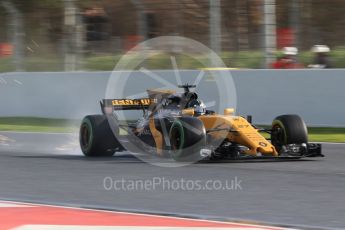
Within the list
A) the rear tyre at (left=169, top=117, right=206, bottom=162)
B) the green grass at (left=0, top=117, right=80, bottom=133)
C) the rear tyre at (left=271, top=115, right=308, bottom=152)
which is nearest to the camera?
the rear tyre at (left=169, top=117, right=206, bottom=162)

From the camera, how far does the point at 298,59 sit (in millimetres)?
18188

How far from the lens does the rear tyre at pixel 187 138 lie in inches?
419

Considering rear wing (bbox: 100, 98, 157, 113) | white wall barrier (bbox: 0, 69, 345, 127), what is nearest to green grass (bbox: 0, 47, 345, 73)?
white wall barrier (bbox: 0, 69, 345, 127)

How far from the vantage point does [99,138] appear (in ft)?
40.0

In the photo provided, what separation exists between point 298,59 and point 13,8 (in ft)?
25.2

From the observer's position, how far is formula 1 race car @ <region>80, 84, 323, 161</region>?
430 inches

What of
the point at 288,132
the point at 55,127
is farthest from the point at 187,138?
the point at 55,127

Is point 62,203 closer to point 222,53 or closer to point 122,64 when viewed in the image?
point 222,53

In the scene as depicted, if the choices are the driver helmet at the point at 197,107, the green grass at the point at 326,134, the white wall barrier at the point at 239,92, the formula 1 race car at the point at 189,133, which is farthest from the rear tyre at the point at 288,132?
the white wall barrier at the point at 239,92

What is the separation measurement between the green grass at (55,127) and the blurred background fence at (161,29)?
4.71ft

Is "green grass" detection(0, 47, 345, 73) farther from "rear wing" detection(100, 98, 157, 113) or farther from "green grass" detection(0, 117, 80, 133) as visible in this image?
"rear wing" detection(100, 98, 157, 113)

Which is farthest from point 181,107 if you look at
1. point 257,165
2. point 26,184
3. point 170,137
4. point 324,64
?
point 324,64

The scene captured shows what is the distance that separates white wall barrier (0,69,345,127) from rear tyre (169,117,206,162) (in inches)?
235

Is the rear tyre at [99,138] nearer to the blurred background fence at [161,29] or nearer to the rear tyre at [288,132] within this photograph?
the rear tyre at [288,132]
